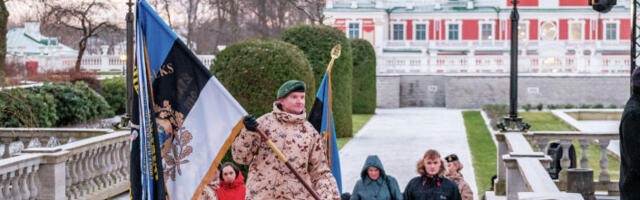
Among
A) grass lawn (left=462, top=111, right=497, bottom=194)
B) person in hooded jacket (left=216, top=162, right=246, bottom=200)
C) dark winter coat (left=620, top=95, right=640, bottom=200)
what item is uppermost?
dark winter coat (left=620, top=95, right=640, bottom=200)

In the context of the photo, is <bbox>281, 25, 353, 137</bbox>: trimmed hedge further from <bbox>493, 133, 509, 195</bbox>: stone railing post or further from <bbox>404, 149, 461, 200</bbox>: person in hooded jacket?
<bbox>404, 149, 461, 200</bbox>: person in hooded jacket

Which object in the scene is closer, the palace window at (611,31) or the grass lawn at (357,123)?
the grass lawn at (357,123)

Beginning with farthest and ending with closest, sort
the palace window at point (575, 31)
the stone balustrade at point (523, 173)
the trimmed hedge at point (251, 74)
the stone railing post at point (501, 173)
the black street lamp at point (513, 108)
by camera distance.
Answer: the palace window at point (575, 31), the black street lamp at point (513, 108), the trimmed hedge at point (251, 74), the stone railing post at point (501, 173), the stone balustrade at point (523, 173)

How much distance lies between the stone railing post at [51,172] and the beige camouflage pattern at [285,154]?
3.94 metres

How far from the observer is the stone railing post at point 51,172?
9.45 metres

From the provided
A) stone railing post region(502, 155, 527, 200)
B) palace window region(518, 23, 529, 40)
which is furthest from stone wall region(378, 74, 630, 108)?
stone railing post region(502, 155, 527, 200)

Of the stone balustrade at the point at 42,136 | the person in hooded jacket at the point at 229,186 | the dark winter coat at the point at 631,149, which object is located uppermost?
the dark winter coat at the point at 631,149

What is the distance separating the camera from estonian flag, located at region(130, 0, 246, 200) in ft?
18.7

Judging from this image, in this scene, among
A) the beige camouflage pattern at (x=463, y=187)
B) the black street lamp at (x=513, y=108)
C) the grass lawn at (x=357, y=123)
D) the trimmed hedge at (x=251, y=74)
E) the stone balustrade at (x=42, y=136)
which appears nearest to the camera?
the beige camouflage pattern at (x=463, y=187)

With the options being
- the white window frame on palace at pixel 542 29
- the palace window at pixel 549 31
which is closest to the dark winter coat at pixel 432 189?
the white window frame on palace at pixel 542 29

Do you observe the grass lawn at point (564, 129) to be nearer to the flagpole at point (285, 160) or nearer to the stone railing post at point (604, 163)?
the stone railing post at point (604, 163)

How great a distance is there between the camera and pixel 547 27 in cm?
5869

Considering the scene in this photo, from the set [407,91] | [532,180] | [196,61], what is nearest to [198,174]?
[196,61]

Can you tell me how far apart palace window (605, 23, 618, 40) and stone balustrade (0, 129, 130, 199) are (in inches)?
1967
